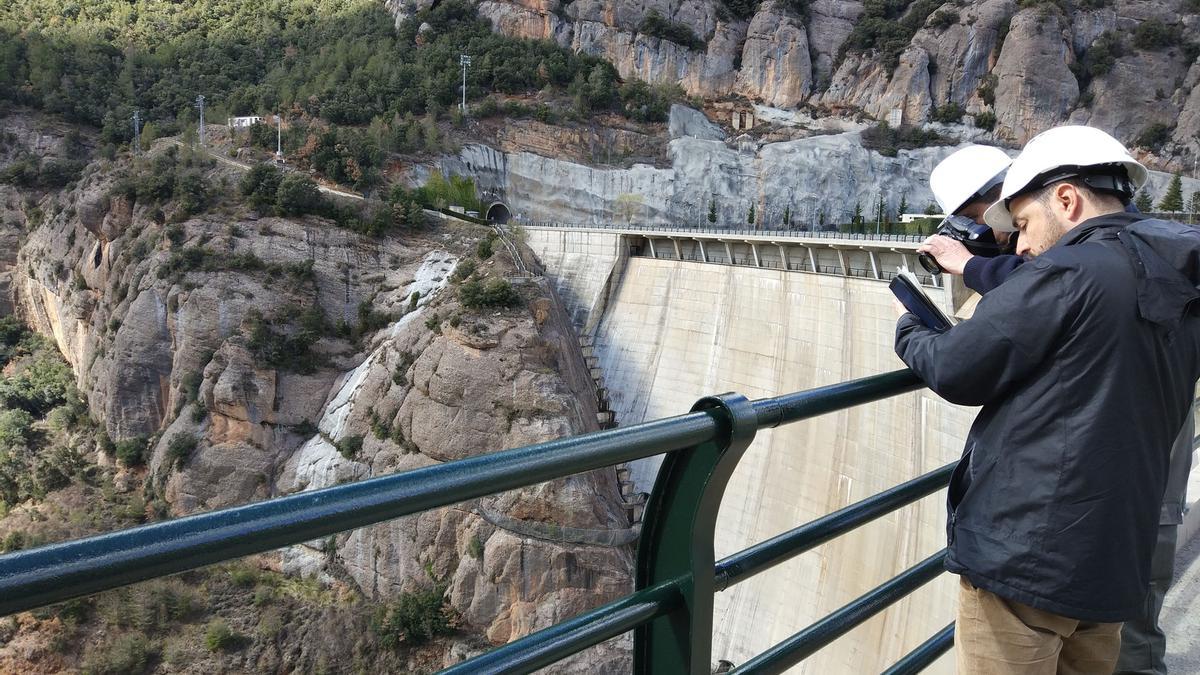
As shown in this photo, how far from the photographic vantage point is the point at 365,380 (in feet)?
78.7

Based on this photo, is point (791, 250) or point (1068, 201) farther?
point (791, 250)

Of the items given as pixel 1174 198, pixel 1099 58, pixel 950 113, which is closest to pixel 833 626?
pixel 1174 198

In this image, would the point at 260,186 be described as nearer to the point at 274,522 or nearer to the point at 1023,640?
the point at 274,522

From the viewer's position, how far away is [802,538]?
1695 mm

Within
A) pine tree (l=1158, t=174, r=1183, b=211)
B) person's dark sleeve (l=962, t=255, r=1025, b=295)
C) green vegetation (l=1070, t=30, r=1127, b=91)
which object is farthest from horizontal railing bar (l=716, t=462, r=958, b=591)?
green vegetation (l=1070, t=30, r=1127, b=91)

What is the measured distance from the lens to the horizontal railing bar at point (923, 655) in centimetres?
197

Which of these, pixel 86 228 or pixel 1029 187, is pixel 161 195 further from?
pixel 1029 187

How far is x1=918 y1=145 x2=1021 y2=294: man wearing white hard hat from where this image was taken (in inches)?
88.9

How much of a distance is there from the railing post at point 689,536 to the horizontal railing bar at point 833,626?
165 mm

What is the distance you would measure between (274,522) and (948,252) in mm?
2068

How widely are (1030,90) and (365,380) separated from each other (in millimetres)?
40774

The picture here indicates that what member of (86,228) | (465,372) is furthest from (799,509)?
(86,228)

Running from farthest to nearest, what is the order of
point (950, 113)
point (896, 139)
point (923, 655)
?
point (950, 113), point (896, 139), point (923, 655)

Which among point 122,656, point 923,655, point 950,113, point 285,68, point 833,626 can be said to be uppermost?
point 285,68
